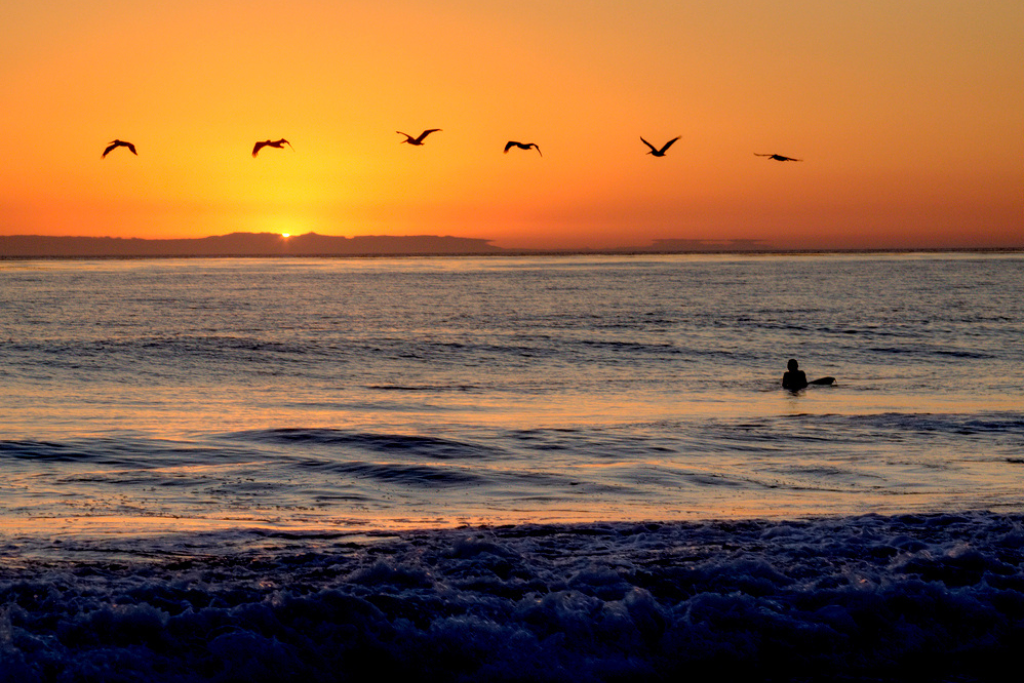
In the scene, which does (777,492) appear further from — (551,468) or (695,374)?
(695,374)

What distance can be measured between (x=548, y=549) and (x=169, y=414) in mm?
12620

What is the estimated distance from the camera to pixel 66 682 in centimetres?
663

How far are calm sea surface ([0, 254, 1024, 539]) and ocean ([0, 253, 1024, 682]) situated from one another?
0.10 m

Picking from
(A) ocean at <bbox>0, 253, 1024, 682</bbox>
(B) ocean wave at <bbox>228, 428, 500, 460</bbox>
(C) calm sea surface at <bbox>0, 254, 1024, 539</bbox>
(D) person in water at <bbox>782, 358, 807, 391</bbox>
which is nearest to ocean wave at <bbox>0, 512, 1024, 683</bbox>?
(A) ocean at <bbox>0, 253, 1024, 682</bbox>

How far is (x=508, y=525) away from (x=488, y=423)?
28.1 feet

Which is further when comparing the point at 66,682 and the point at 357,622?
the point at 357,622

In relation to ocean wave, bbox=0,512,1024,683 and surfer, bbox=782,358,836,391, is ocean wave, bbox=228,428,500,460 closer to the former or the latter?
ocean wave, bbox=0,512,1024,683

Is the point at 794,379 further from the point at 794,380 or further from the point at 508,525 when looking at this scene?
the point at 508,525

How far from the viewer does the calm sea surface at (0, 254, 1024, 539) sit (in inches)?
446

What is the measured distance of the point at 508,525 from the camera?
10.0 meters

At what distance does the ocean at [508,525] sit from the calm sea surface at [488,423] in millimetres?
98

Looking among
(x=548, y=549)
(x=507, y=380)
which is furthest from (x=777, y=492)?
(x=507, y=380)

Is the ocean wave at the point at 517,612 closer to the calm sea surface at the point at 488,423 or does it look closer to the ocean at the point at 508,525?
the ocean at the point at 508,525

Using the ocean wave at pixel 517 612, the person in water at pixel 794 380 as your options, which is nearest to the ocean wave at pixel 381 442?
the ocean wave at pixel 517 612
